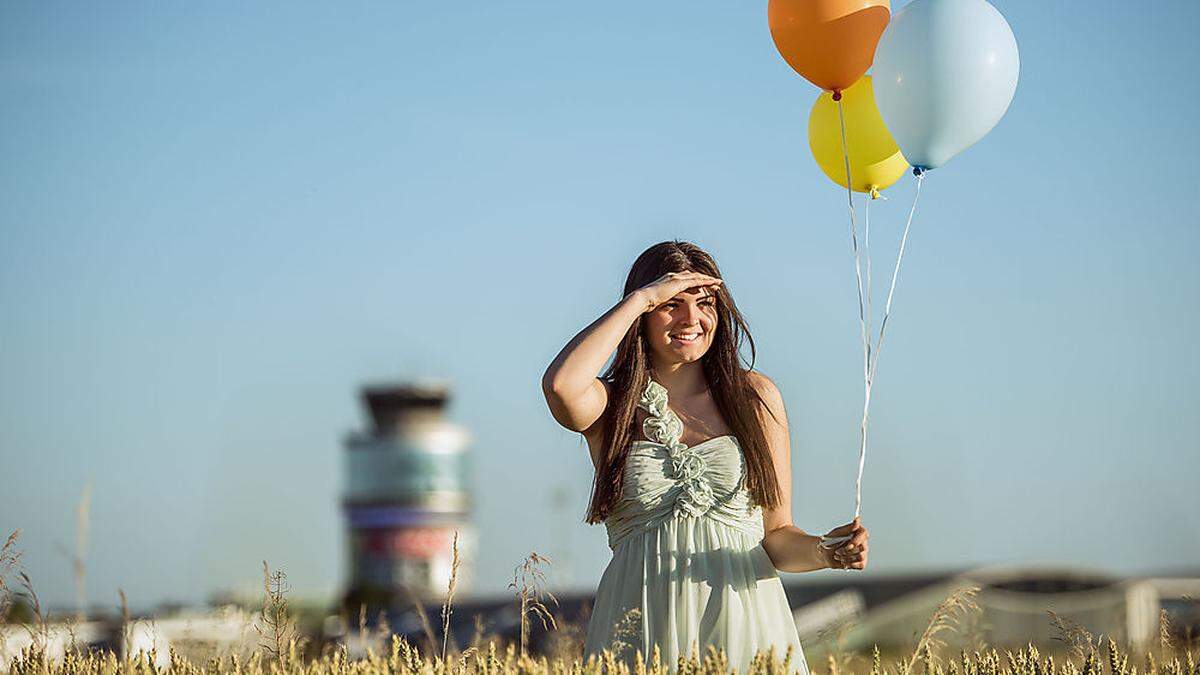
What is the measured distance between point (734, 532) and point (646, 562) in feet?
0.90

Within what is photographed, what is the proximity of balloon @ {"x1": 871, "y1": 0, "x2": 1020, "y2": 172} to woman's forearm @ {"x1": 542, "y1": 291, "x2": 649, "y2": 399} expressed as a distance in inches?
55.2

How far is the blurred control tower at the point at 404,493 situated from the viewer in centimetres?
8575

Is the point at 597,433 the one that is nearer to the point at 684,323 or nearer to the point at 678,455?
the point at 678,455

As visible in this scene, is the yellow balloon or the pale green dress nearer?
the pale green dress

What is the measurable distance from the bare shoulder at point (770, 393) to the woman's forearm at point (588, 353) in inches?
21.6

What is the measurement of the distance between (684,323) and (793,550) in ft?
2.42

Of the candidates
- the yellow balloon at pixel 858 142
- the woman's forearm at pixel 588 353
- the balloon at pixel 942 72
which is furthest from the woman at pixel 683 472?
the yellow balloon at pixel 858 142

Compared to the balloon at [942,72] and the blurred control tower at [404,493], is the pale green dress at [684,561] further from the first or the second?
the blurred control tower at [404,493]

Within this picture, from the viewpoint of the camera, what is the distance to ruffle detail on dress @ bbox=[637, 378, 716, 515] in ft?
13.8

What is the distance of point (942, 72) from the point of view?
15.8 ft

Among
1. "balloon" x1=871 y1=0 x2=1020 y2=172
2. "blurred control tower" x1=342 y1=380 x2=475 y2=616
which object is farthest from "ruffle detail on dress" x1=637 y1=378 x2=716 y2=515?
"blurred control tower" x1=342 y1=380 x2=475 y2=616

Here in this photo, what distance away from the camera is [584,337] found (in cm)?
404

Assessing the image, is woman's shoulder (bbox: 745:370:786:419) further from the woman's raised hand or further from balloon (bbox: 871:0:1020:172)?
balloon (bbox: 871:0:1020:172)

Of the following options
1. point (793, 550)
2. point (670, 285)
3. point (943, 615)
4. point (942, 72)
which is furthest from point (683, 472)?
point (942, 72)
